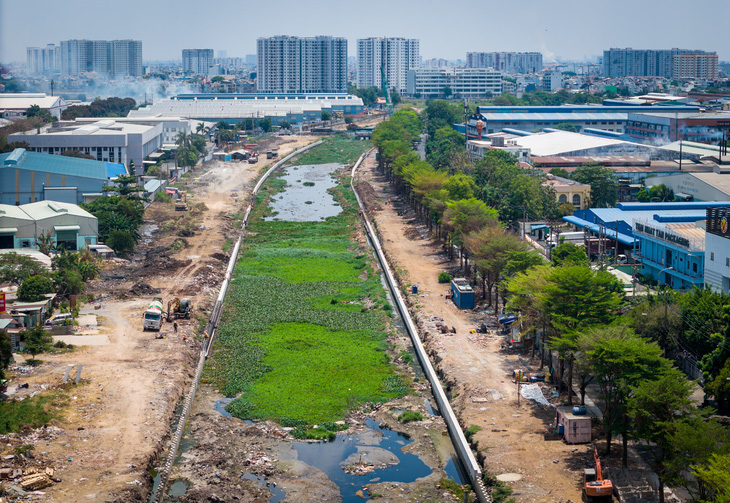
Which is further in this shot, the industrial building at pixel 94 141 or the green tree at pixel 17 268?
the industrial building at pixel 94 141

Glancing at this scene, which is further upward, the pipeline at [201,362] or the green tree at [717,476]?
the green tree at [717,476]

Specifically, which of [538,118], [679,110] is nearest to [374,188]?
[538,118]

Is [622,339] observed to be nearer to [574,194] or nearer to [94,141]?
[574,194]

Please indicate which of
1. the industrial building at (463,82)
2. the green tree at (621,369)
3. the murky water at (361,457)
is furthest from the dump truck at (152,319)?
the industrial building at (463,82)

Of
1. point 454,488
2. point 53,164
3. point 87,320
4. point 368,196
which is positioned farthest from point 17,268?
point 368,196

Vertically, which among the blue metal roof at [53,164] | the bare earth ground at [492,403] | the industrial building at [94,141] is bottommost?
the bare earth ground at [492,403]

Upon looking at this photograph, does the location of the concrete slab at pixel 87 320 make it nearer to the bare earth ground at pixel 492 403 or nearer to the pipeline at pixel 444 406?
the pipeline at pixel 444 406

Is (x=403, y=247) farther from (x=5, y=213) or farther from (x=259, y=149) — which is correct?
(x=259, y=149)
